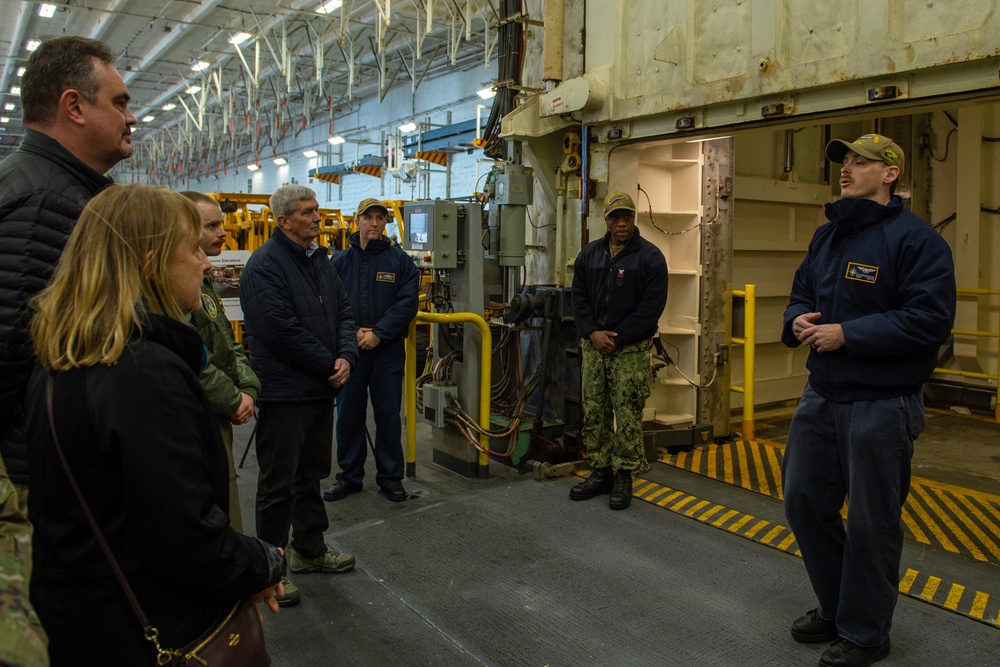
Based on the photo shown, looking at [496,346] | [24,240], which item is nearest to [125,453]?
[24,240]

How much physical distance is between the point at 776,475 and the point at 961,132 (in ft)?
15.2

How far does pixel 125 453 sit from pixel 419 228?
13.0 ft

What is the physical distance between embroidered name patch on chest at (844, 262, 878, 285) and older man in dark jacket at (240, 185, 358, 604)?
2.28m

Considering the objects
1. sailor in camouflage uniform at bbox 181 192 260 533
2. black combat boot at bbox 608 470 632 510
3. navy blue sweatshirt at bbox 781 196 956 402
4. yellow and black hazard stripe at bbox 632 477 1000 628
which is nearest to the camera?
sailor in camouflage uniform at bbox 181 192 260 533

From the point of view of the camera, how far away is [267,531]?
344 centimetres

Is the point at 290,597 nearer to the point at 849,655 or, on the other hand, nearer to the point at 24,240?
the point at 24,240

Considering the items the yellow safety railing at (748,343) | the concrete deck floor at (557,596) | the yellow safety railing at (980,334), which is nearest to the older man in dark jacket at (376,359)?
the concrete deck floor at (557,596)

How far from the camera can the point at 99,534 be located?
143cm

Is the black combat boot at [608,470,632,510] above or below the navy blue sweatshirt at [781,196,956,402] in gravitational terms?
below

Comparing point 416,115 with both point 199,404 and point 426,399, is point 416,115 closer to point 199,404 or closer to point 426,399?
point 426,399

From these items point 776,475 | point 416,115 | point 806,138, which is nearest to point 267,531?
point 776,475

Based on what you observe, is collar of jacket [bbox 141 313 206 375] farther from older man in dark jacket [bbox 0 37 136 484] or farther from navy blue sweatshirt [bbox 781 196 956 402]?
navy blue sweatshirt [bbox 781 196 956 402]

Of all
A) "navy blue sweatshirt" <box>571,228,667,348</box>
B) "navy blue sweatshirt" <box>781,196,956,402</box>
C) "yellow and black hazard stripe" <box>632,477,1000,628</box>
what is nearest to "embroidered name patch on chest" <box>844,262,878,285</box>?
"navy blue sweatshirt" <box>781,196,956,402</box>

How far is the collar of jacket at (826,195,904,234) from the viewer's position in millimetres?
2811
